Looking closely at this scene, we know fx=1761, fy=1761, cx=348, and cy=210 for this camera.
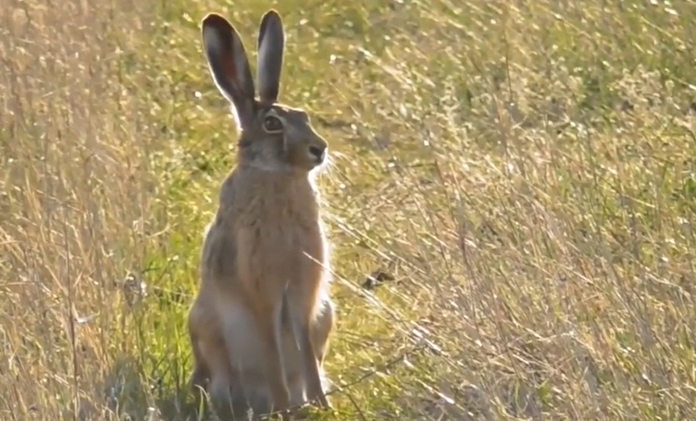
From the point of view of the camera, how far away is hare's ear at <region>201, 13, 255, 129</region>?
5.82 meters

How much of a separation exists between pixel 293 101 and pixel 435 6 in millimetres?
890

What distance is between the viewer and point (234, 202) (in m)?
5.74

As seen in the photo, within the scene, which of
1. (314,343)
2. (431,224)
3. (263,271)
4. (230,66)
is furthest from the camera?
(230,66)

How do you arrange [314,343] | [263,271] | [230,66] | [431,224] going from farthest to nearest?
[230,66], [314,343], [263,271], [431,224]

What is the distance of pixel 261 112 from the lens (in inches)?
230

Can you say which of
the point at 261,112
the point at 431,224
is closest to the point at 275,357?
the point at 261,112

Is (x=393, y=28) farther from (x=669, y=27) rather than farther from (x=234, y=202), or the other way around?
(x=234, y=202)

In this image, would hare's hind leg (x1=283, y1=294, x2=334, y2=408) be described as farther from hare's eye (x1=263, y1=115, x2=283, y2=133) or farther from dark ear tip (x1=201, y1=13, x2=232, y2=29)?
dark ear tip (x1=201, y1=13, x2=232, y2=29)

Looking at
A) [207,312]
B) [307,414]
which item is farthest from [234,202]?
[307,414]

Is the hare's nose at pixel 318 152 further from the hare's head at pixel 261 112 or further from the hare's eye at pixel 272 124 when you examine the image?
the hare's eye at pixel 272 124

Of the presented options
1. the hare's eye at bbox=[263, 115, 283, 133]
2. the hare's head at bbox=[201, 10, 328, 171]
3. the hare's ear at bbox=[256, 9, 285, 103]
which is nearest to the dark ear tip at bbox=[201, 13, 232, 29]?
the hare's head at bbox=[201, 10, 328, 171]

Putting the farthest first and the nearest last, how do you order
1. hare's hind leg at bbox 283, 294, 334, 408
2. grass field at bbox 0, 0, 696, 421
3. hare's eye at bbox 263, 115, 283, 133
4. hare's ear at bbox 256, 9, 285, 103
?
hare's ear at bbox 256, 9, 285, 103 < hare's eye at bbox 263, 115, 283, 133 < hare's hind leg at bbox 283, 294, 334, 408 < grass field at bbox 0, 0, 696, 421

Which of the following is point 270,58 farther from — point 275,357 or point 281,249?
point 275,357

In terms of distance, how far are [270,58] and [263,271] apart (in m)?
0.78
